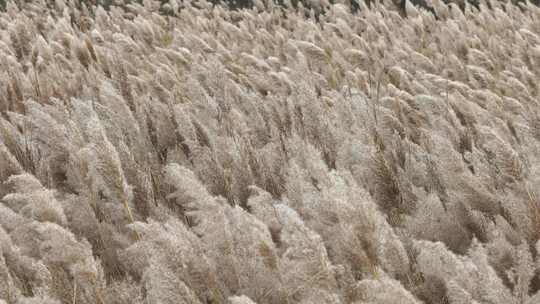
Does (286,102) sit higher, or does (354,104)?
(354,104)

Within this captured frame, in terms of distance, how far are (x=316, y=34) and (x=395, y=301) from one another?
14.0ft

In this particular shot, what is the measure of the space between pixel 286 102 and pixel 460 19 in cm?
282

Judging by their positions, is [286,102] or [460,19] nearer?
[286,102]

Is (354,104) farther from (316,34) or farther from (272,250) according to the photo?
(316,34)

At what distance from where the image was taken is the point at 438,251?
1310mm

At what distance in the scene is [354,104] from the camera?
8.59 feet

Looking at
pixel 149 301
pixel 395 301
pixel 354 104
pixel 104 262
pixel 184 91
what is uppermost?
pixel 395 301

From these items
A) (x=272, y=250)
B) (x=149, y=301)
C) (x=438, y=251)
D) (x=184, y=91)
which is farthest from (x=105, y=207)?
(x=184, y=91)

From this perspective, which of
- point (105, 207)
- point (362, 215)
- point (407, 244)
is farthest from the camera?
point (105, 207)

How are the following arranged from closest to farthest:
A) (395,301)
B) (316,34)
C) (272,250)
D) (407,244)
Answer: (395,301) → (272,250) → (407,244) → (316,34)

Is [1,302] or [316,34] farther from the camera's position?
[316,34]

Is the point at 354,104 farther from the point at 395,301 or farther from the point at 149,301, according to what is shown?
the point at 395,301

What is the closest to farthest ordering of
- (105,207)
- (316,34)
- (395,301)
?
1. (395,301)
2. (105,207)
3. (316,34)

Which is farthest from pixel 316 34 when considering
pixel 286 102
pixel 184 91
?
pixel 286 102
